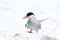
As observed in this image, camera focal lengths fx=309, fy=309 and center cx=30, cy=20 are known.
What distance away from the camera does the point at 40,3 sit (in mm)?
11000

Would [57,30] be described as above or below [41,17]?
below

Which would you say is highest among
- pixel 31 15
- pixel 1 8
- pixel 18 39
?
pixel 1 8

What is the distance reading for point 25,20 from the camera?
9117mm

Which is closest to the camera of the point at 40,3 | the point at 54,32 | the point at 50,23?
the point at 54,32

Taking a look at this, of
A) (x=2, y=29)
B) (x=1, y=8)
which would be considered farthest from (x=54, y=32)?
(x=1, y=8)

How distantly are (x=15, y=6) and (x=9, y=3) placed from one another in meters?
0.26

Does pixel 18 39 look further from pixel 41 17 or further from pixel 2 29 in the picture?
pixel 41 17

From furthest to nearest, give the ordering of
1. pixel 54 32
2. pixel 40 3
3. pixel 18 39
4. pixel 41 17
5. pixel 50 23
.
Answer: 1. pixel 40 3
2. pixel 41 17
3. pixel 50 23
4. pixel 54 32
5. pixel 18 39

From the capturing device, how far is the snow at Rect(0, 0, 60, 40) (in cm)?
769

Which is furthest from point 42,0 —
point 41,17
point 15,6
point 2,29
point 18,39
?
point 18,39

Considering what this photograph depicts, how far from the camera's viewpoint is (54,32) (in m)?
8.07

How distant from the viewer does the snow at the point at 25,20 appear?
7692 millimetres

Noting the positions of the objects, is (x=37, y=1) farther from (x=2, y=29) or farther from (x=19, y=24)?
(x=2, y=29)

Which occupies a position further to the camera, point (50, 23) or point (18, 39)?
point (50, 23)
